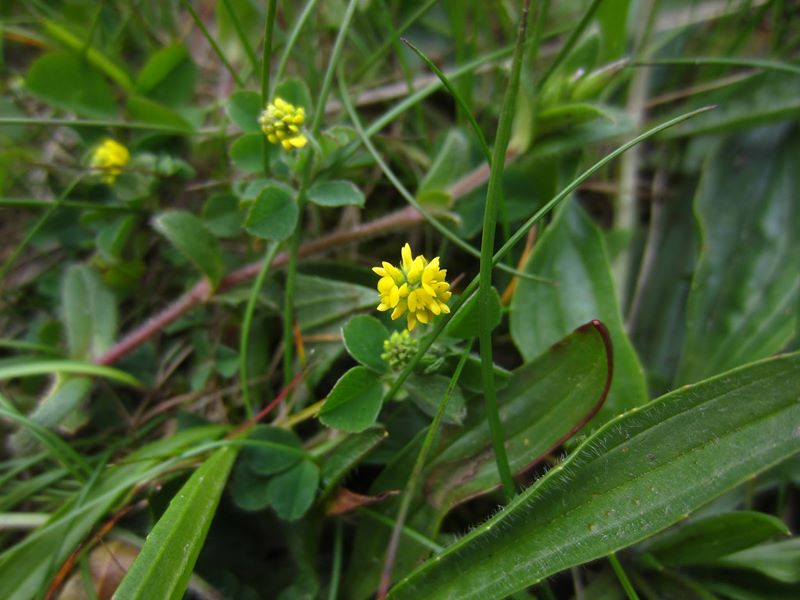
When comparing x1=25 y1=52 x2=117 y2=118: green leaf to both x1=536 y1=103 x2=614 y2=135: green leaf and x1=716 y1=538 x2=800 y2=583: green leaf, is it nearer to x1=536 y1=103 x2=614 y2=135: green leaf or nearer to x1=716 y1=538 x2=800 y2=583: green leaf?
x1=536 y1=103 x2=614 y2=135: green leaf

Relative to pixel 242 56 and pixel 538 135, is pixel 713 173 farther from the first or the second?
pixel 242 56

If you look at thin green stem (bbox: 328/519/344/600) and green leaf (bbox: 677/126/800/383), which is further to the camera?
green leaf (bbox: 677/126/800/383)

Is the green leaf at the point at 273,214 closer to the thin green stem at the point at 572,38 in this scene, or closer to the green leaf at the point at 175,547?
the green leaf at the point at 175,547

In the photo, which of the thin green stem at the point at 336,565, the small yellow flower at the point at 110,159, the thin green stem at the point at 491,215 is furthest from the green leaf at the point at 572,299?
the small yellow flower at the point at 110,159

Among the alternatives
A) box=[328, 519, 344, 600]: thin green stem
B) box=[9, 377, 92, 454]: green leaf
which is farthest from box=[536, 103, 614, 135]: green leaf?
box=[9, 377, 92, 454]: green leaf

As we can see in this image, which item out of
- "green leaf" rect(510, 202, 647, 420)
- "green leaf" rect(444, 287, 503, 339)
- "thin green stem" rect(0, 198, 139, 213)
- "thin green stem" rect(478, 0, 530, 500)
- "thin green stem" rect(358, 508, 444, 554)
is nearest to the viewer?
"thin green stem" rect(478, 0, 530, 500)

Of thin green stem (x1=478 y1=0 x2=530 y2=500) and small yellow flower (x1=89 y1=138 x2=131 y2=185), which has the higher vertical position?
small yellow flower (x1=89 y1=138 x2=131 y2=185)

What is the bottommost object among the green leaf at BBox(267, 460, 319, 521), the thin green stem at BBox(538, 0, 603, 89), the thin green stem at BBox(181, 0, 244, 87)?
the green leaf at BBox(267, 460, 319, 521)

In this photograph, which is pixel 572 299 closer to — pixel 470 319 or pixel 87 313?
pixel 470 319
